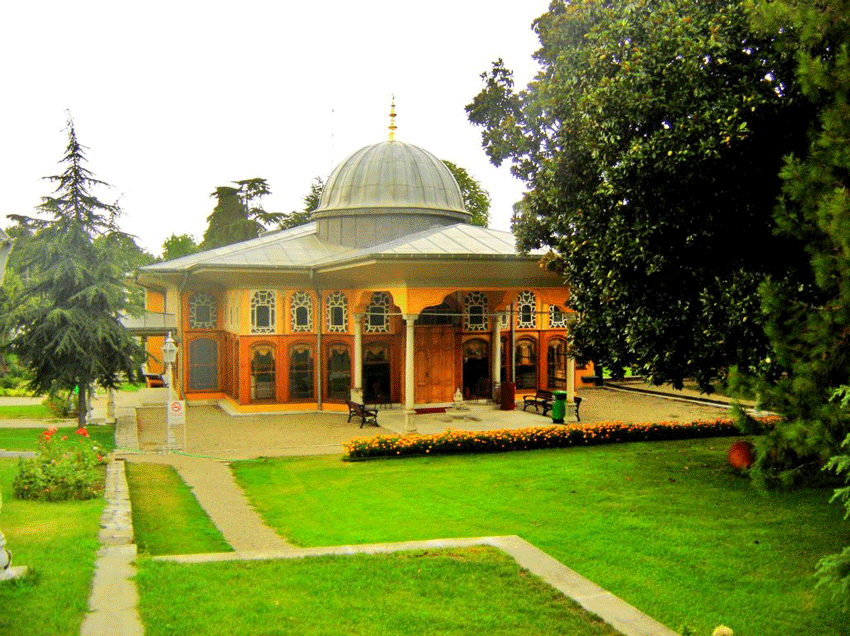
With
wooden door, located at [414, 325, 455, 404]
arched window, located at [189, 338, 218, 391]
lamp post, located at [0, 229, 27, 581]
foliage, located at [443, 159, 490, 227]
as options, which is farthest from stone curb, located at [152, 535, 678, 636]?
foliage, located at [443, 159, 490, 227]

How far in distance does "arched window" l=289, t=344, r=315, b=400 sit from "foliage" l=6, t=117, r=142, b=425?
227 inches

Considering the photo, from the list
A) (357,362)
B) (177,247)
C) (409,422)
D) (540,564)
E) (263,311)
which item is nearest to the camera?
(540,564)

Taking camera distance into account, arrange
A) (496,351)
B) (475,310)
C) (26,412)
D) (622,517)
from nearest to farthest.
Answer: (622,517) < (496,351) < (475,310) < (26,412)

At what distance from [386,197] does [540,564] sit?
21.3 meters

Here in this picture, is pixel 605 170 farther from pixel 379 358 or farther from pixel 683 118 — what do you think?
pixel 379 358

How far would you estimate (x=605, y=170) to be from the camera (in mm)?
11328

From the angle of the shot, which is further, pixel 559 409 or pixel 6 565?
pixel 559 409

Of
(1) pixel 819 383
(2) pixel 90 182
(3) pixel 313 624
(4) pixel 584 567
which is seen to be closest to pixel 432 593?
(3) pixel 313 624

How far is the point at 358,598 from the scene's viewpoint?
24.1 ft

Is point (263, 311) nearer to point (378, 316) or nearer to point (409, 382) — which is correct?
point (378, 316)

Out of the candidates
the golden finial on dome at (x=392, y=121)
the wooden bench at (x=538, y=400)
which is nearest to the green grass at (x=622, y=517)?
the wooden bench at (x=538, y=400)

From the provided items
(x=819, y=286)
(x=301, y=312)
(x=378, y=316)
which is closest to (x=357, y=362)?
(x=378, y=316)

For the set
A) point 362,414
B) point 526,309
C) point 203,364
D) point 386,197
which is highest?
point 386,197

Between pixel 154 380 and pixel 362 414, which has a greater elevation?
pixel 154 380
